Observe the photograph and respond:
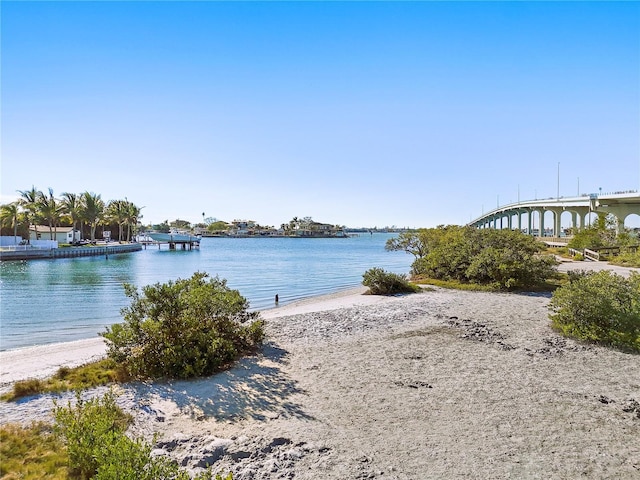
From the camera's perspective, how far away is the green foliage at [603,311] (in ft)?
32.4

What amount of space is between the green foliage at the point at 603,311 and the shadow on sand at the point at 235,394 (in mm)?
7835

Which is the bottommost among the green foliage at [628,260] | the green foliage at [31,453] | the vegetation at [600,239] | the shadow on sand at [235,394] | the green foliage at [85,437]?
the shadow on sand at [235,394]

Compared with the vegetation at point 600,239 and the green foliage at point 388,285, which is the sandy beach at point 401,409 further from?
the vegetation at point 600,239

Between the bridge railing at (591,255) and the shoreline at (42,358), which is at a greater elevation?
the bridge railing at (591,255)

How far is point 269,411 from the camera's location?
6.26 meters

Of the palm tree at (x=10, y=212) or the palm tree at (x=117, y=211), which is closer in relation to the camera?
the palm tree at (x=10, y=212)

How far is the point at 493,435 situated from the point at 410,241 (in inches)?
1229

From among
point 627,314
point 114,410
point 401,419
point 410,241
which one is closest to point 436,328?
point 627,314

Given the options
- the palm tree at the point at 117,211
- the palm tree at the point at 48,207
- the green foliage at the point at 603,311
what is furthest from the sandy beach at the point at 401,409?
the palm tree at the point at 117,211

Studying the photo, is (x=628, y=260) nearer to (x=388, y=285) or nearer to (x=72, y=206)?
(x=388, y=285)

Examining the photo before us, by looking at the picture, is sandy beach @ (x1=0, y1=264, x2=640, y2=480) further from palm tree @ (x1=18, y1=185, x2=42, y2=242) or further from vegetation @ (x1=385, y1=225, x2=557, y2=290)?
palm tree @ (x1=18, y1=185, x2=42, y2=242)

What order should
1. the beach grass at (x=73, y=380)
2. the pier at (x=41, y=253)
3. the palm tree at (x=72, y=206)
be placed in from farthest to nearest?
the palm tree at (x=72, y=206)
the pier at (x=41, y=253)
the beach grass at (x=73, y=380)

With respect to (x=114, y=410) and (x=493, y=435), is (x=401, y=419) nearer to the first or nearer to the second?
(x=493, y=435)

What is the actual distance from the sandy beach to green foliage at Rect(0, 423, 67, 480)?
0.66m
